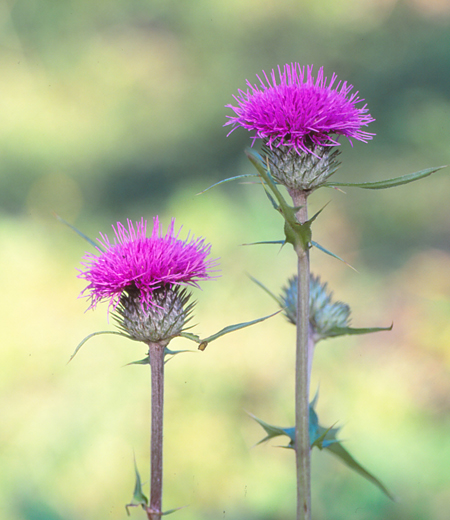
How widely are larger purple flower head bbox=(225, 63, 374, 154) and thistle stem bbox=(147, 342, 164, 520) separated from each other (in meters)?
0.32

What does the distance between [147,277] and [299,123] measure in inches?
11.0

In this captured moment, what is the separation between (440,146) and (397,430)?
5.70 feet

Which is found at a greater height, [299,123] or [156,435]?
[299,123]

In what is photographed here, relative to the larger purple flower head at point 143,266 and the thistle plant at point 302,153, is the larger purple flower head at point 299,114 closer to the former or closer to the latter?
the thistle plant at point 302,153

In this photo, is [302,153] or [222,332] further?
[302,153]

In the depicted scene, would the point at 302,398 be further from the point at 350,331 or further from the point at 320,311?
the point at 320,311

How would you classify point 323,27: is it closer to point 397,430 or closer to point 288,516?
point 397,430

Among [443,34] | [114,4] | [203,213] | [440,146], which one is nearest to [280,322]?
[203,213]

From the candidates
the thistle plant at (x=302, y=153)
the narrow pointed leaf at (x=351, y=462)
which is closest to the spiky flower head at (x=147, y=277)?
the thistle plant at (x=302, y=153)

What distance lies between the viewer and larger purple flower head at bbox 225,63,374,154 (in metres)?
0.73

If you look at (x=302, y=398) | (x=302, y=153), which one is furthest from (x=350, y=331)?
(x=302, y=153)

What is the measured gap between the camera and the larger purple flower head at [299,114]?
732 millimetres

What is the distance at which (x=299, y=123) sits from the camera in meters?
0.73

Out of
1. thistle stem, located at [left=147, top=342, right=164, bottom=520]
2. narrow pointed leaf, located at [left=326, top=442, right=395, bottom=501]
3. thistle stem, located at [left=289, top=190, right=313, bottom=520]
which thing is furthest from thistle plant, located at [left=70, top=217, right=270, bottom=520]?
narrow pointed leaf, located at [left=326, top=442, right=395, bottom=501]
